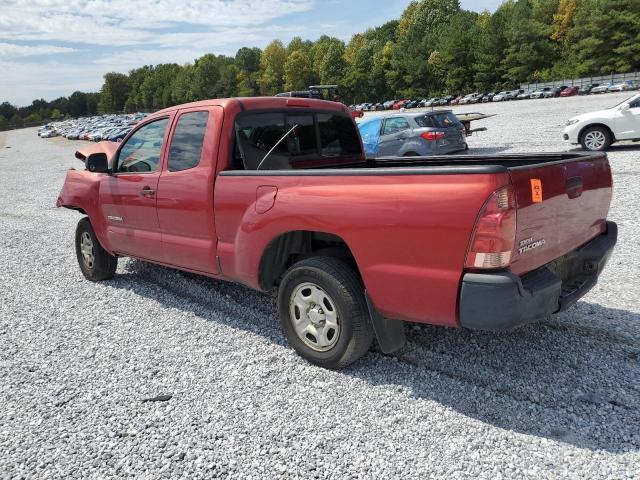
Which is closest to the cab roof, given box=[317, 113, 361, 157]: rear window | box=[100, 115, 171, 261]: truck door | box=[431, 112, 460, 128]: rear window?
box=[317, 113, 361, 157]: rear window

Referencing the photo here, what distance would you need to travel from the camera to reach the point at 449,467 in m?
2.74

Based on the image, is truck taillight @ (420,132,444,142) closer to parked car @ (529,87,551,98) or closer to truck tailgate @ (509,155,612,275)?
truck tailgate @ (509,155,612,275)

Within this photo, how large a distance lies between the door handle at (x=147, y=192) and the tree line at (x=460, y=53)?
75.4 meters

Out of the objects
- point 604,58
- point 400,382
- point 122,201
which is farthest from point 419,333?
point 604,58

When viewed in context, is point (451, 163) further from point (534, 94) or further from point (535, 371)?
point (534, 94)

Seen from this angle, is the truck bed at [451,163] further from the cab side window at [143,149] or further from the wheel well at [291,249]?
the cab side window at [143,149]

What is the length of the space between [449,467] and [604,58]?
79.5 metres

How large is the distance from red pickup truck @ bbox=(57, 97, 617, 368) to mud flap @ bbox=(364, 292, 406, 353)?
0.4 inches

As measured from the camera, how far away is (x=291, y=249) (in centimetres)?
407

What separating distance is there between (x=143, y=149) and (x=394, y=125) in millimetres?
9125

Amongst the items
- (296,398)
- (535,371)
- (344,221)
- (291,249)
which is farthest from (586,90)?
(296,398)

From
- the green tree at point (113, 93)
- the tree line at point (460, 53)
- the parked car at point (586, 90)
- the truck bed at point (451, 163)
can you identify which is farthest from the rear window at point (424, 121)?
the green tree at point (113, 93)

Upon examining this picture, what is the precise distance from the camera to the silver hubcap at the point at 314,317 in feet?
12.2

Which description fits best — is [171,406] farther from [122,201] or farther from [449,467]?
[122,201]
